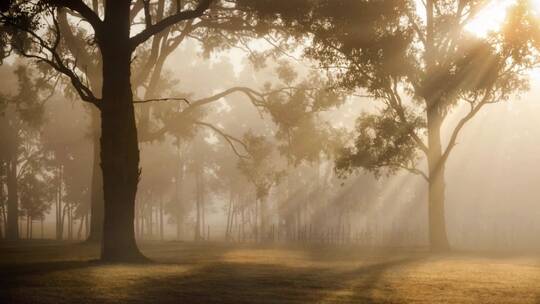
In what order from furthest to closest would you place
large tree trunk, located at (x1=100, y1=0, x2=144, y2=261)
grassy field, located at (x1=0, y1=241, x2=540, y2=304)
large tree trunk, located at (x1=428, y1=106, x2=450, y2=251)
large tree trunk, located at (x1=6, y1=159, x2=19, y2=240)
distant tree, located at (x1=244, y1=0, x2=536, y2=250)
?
large tree trunk, located at (x1=6, y1=159, x2=19, y2=240) < large tree trunk, located at (x1=428, y1=106, x2=450, y2=251) < distant tree, located at (x1=244, y1=0, x2=536, y2=250) < large tree trunk, located at (x1=100, y1=0, x2=144, y2=261) < grassy field, located at (x1=0, y1=241, x2=540, y2=304)

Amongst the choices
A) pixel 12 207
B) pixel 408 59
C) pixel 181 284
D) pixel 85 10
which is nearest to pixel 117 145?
pixel 85 10

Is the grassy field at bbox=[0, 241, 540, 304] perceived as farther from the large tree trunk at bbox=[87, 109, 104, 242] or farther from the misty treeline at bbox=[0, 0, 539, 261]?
the large tree trunk at bbox=[87, 109, 104, 242]

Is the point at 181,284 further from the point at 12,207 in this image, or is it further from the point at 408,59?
the point at 12,207

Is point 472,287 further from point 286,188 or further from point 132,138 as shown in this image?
point 286,188

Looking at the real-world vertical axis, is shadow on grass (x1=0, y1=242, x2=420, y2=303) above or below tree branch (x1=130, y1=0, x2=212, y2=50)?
below

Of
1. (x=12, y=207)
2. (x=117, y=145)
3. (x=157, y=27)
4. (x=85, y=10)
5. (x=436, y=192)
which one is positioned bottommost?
(x=12, y=207)

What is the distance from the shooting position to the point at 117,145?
65.1ft

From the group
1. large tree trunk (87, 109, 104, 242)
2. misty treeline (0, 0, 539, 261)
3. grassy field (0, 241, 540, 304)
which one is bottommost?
grassy field (0, 241, 540, 304)

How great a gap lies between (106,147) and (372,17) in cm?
1009

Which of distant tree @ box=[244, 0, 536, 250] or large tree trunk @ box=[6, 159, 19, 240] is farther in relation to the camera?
large tree trunk @ box=[6, 159, 19, 240]

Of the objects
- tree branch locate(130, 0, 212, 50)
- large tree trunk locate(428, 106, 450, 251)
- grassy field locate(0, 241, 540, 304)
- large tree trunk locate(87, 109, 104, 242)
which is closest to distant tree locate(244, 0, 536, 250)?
large tree trunk locate(428, 106, 450, 251)

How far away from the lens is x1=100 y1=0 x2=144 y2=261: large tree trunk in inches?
783

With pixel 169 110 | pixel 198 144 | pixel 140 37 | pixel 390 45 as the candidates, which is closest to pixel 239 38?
pixel 169 110

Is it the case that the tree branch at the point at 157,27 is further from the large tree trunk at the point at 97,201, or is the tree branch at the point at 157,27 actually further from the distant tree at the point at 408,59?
the large tree trunk at the point at 97,201
